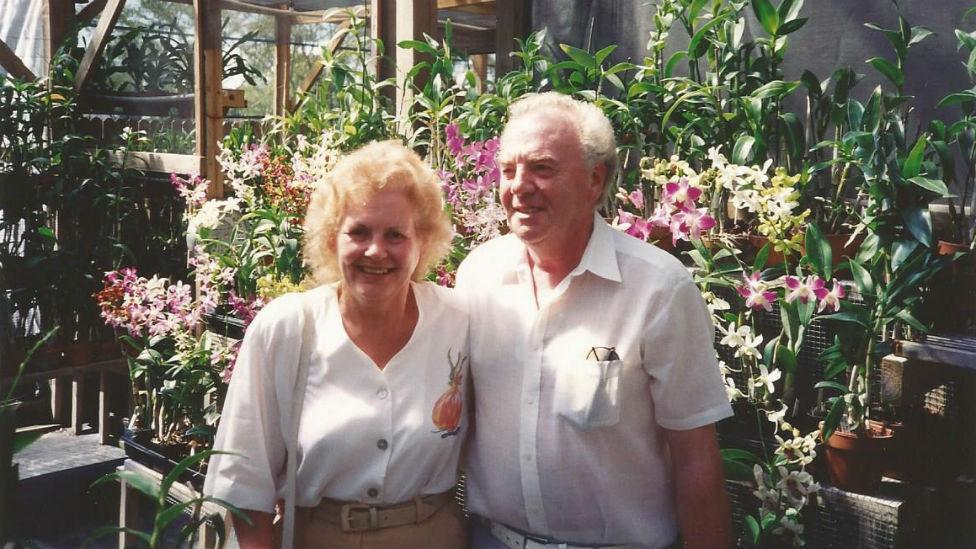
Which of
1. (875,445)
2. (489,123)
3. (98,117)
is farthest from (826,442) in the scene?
(98,117)

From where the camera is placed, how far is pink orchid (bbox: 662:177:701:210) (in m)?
2.16

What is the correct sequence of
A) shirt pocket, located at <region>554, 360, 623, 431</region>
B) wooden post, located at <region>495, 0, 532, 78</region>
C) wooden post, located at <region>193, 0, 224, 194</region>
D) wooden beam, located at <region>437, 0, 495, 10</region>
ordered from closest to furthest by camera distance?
1. shirt pocket, located at <region>554, 360, 623, 431</region>
2. wooden post, located at <region>193, 0, 224, 194</region>
3. wooden post, located at <region>495, 0, 532, 78</region>
4. wooden beam, located at <region>437, 0, 495, 10</region>

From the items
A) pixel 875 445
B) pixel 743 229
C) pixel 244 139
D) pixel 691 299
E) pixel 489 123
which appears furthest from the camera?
pixel 244 139

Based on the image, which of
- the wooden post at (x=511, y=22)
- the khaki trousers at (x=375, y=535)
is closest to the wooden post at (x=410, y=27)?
the wooden post at (x=511, y=22)

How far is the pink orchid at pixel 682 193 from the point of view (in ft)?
7.09

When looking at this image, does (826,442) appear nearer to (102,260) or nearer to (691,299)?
(691,299)

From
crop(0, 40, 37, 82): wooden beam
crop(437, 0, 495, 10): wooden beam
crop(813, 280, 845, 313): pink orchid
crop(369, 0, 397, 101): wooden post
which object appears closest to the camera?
crop(813, 280, 845, 313): pink orchid

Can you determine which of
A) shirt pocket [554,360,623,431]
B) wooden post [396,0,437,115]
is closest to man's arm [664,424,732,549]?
shirt pocket [554,360,623,431]

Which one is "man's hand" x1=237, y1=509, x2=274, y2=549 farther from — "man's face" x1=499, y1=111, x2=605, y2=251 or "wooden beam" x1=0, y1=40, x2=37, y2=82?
"wooden beam" x1=0, y1=40, x2=37, y2=82

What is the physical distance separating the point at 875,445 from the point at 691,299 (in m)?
0.69

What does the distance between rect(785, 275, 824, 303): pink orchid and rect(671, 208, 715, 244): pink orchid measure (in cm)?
23

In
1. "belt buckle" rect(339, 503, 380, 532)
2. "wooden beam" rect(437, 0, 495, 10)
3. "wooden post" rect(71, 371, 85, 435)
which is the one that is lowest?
"wooden post" rect(71, 371, 85, 435)

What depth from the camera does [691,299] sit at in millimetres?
1744

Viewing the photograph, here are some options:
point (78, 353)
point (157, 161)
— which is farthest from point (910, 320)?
point (78, 353)
